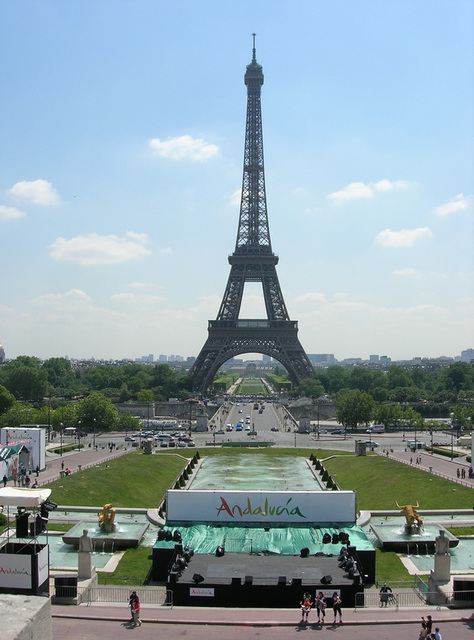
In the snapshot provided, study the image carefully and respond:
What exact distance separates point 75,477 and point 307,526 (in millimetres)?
22538

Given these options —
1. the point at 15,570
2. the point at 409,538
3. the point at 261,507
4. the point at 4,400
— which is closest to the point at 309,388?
the point at 4,400

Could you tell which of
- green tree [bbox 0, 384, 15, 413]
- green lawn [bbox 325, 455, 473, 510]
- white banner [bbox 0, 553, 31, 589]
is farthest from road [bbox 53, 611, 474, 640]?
green tree [bbox 0, 384, 15, 413]

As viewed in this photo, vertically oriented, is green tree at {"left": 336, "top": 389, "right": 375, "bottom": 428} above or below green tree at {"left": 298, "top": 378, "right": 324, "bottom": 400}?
below

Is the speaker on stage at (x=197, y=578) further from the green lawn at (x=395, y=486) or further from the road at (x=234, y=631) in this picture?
the green lawn at (x=395, y=486)

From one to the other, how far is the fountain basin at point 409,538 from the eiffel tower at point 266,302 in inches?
3348

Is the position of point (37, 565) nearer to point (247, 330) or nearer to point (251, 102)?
point (247, 330)

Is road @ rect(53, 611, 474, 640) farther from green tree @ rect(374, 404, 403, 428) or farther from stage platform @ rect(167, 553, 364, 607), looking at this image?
green tree @ rect(374, 404, 403, 428)

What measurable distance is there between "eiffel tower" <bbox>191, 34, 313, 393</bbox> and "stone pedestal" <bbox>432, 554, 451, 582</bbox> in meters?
94.1

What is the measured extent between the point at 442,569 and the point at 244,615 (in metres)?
8.58

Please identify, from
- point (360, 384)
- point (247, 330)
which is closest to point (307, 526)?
point (247, 330)

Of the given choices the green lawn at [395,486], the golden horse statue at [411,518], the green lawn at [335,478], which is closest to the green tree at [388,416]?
the green lawn at [335,478]

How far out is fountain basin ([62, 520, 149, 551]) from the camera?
1334 inches

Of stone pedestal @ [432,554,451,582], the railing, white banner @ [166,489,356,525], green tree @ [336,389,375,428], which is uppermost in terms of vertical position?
green tree @ [336,389,375,428]

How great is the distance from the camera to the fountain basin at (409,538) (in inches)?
1329
